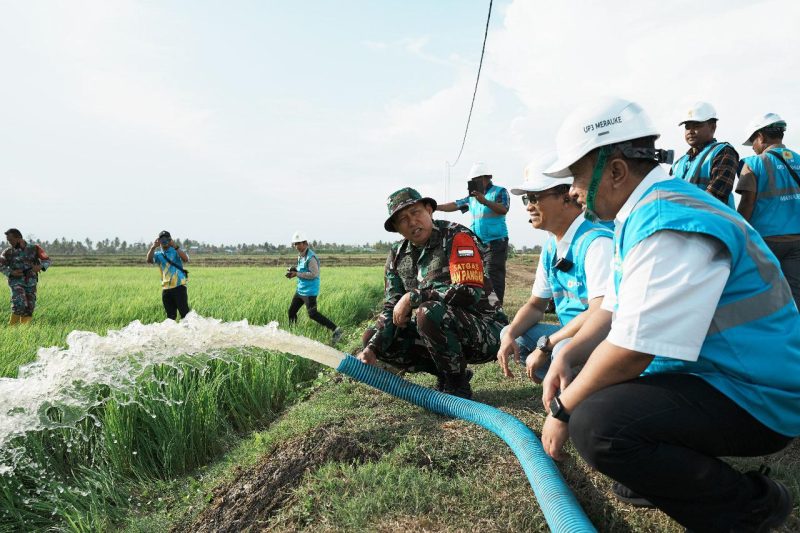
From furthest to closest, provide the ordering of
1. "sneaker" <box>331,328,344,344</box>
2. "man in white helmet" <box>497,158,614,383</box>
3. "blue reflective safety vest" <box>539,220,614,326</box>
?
1. "sneaker" <box>331,328,344,344</box>
2. "blue reflective safety vest" <box>539,220,614,326</box>
3. "man in white helmet" <box>497,158,614,383</box>

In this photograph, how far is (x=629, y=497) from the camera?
2.01 m

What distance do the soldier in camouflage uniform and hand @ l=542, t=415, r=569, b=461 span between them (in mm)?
1418

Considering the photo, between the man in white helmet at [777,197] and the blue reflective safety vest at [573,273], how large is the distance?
185 centimetres

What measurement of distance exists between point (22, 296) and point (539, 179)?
899 cm

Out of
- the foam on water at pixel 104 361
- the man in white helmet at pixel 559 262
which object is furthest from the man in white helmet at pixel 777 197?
the foam on water at pixel 104 361

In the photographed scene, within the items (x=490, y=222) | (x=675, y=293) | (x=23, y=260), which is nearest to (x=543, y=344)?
(x=675, y=293)

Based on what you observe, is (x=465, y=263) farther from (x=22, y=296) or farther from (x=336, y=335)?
(x=22, y=296)

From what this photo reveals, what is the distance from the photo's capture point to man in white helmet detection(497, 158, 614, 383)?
236cm

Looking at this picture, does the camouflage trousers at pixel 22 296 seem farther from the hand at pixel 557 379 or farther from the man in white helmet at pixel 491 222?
the hand at pixel 557 379

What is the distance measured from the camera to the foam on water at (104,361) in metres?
3.05

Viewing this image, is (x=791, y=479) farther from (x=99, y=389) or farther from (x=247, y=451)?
(x=99, y=389)

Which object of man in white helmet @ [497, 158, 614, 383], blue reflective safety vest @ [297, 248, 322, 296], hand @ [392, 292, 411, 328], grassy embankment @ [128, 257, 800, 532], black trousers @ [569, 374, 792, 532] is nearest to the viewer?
black trousers @ [569, 374, 792, 532]

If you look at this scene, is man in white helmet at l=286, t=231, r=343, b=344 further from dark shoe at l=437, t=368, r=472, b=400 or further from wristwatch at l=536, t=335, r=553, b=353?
wristwatch at l=536, t=335, r=553, b=353

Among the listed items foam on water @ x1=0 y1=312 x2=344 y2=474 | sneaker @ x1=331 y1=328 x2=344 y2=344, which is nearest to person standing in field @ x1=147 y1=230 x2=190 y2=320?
sneaker @ x1=331 y1=328 x2=344 y2=344
